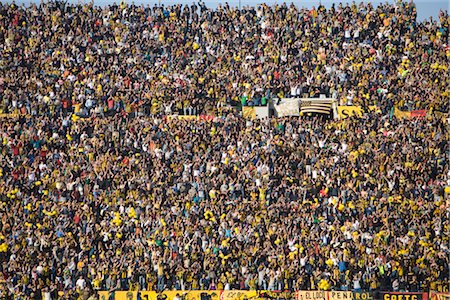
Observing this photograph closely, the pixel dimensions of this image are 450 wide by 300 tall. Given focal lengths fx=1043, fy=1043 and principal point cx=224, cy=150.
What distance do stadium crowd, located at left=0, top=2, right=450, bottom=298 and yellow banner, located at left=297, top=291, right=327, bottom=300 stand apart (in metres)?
0.46

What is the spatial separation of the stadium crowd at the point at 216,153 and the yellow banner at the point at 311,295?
46 centimetres

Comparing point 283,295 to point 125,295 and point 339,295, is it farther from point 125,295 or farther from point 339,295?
point 125,295

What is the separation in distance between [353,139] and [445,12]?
10198 mm

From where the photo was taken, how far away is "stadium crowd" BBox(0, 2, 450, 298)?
27531 mm

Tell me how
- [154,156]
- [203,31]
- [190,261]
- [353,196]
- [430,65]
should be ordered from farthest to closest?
[203,31], [430,65], [154,156], [353,196], [190,261]

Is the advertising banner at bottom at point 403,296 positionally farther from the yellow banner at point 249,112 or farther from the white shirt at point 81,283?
the yellow banner at point 249,112

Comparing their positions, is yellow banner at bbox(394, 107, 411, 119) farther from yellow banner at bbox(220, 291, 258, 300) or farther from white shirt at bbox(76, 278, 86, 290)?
white shirt at bbox(76, 278, 86, 290)

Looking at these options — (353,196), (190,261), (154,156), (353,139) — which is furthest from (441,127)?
(190,261)

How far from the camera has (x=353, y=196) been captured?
31.4 meters

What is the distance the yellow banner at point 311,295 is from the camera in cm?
2581

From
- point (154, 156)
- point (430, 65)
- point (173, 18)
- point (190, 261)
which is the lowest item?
point (190, 261)

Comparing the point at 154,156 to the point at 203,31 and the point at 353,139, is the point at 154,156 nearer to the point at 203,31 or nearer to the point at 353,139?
the point at 353,139

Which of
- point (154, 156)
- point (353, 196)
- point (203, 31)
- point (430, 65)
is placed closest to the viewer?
point (353, 196)

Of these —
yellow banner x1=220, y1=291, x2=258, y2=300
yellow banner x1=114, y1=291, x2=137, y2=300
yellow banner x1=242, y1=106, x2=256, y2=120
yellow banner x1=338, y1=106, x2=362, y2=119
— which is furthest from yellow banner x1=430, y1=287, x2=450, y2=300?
yellow banner x1=242, y1=106, x2=256, y2=120
